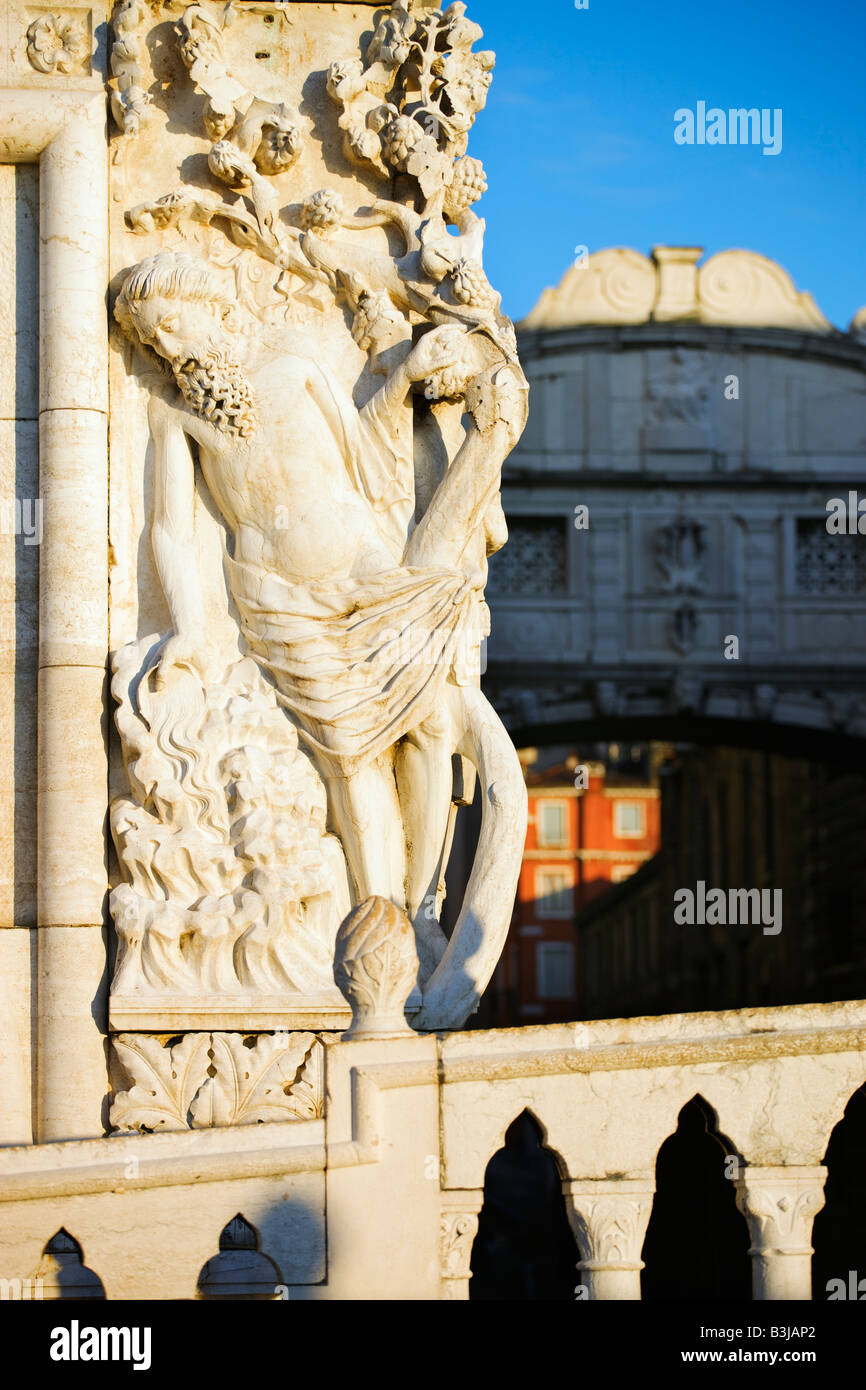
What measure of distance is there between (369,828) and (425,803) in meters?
0.26

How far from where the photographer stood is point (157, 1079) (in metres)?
6.62

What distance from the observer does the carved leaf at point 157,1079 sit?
657cm

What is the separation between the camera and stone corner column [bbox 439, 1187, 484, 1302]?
576cm

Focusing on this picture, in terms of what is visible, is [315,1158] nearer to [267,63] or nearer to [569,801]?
[267,63]

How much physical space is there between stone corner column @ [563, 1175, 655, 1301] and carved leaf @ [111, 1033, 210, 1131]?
5.07ft

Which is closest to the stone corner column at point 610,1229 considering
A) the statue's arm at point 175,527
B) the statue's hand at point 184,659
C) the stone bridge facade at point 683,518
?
the statue's hand at point 184,659

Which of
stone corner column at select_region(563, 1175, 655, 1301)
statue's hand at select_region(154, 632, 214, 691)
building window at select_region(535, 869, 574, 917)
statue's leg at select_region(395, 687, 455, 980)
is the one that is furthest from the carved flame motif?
building window at select_region(535, 869, 574, 917)

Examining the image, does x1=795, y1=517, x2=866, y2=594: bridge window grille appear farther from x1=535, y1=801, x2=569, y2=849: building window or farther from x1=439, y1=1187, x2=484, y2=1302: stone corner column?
x1=535, y1=801, x2=569, y2=849: building window

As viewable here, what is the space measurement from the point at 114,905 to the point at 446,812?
1315 millimetres

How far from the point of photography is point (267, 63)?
7.38 metres

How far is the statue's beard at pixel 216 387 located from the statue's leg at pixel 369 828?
1.37 m

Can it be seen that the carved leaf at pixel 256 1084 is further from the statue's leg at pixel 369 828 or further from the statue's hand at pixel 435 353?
the statue's hand at pixel 435 353

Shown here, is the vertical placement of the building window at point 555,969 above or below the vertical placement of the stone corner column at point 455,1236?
above
